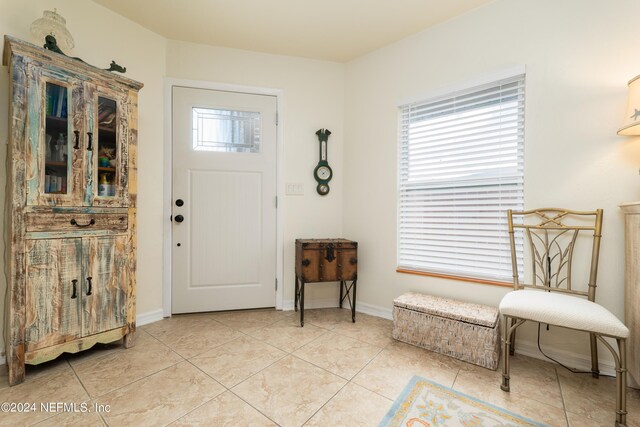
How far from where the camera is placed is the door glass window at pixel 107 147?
184 centimetres

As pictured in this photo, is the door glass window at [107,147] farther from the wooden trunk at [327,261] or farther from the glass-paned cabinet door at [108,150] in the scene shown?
the wooden trunk at [327,261]

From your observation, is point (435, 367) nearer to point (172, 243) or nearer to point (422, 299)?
point (422, 299)

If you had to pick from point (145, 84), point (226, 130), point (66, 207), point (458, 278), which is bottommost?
point (458, 278)

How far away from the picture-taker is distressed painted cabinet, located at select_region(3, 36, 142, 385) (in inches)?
60.0

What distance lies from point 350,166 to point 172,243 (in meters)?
1.88

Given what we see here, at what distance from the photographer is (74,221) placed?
1.71m

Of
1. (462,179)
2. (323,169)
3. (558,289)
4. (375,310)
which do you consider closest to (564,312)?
(558,289)

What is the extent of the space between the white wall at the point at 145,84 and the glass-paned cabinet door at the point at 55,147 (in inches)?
24.7

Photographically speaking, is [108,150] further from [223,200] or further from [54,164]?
[223,200]

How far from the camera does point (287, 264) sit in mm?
2809

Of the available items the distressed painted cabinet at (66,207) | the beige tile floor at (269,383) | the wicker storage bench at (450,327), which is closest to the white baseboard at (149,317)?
the beige tile floor at (269,383)

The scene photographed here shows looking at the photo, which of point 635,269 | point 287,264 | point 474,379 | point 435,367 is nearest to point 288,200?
point 287,264

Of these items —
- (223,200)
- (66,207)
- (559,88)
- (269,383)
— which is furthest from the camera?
(223,200)

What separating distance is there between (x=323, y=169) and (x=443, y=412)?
2.16m
